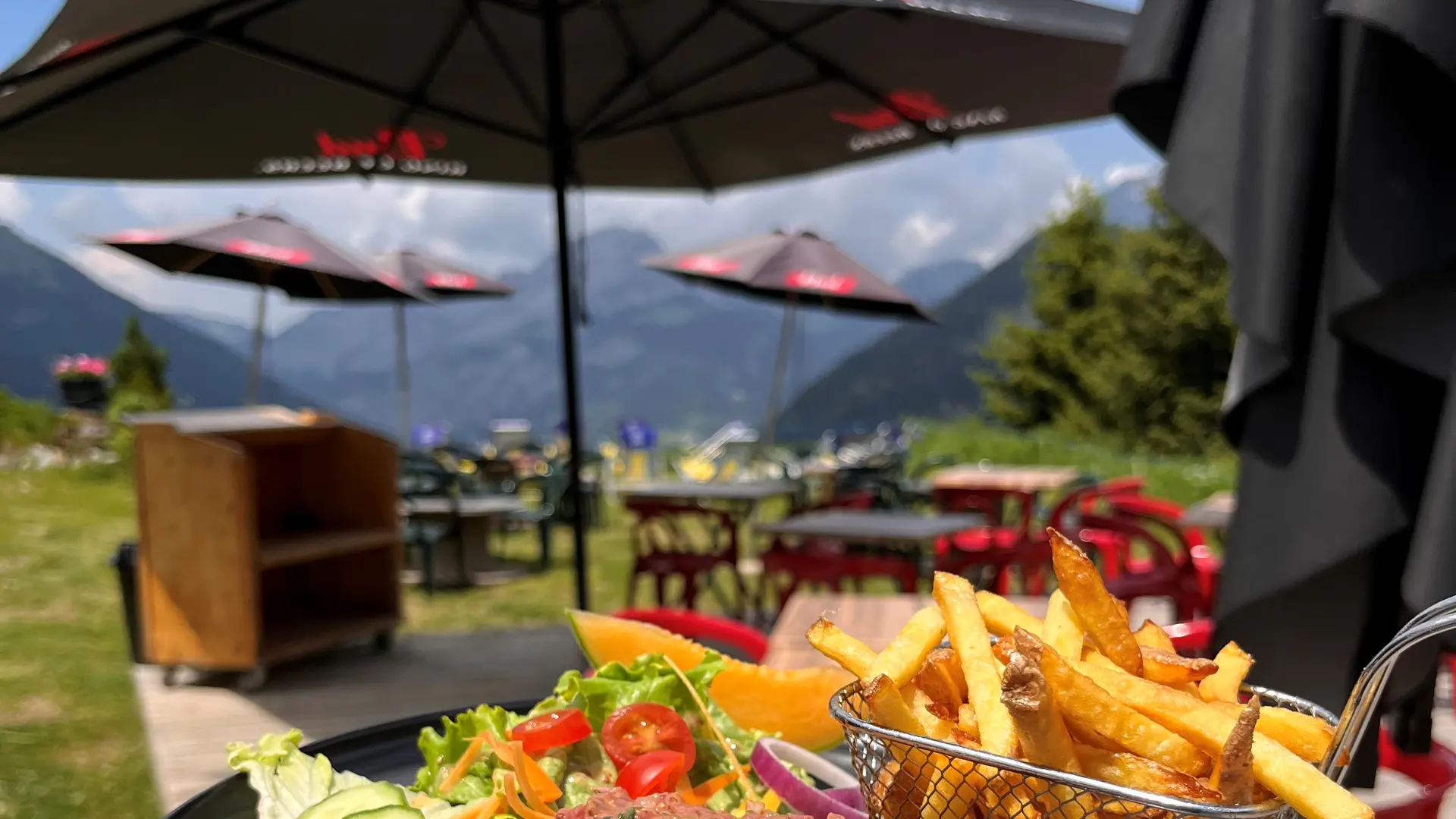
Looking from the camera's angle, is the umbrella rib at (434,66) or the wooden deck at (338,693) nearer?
the umbrella rib at (434,66)

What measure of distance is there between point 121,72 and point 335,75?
2.33 ft

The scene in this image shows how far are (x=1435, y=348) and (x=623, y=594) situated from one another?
659 cm

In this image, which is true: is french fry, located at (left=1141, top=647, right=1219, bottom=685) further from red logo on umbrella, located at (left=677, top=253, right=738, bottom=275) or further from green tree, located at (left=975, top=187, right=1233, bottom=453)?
green tree, located at (left=975, top=187, right=1233, bottom=453)

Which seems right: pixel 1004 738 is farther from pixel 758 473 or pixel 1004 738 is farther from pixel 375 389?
pixel 375 389

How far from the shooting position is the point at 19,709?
185 inches

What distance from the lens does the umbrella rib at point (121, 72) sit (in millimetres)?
2862

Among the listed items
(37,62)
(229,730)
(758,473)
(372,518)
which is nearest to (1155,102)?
(37,62)

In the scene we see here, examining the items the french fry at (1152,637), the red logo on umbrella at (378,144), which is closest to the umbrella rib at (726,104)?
the red logo on umbrella at (378,144)

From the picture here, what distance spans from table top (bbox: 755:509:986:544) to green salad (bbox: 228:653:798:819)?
11.8ft

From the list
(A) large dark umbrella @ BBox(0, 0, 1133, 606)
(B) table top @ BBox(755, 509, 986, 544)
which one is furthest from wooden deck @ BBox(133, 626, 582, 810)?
(A) large dark umbrella @ BBox(0, 0, 1133, 606)

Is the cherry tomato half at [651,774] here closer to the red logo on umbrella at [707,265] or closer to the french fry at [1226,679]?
Result: the french fry at [1226,679]

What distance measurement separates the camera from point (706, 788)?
96 centimetres

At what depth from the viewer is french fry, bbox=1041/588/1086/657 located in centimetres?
81

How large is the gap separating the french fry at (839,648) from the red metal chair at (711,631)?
66 cm
